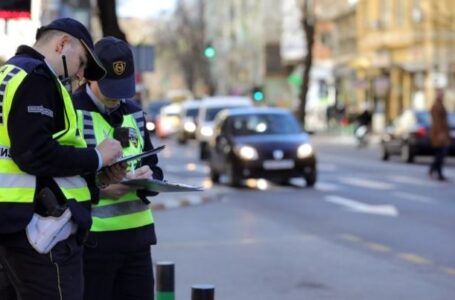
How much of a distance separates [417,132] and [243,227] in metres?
17.3

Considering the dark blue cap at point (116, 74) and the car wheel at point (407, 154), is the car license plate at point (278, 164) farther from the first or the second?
the dark blue cap at point (116, 74)

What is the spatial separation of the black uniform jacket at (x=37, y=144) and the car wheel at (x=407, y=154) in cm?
2826

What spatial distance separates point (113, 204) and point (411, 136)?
27454 mm

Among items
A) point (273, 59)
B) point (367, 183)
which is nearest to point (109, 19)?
point (367, 183)

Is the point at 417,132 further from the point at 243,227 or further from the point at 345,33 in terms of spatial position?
the point at 345,33

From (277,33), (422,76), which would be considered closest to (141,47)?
(422,76)

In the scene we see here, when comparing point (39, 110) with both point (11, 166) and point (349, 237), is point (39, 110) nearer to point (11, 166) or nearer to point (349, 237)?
point (11, 166)

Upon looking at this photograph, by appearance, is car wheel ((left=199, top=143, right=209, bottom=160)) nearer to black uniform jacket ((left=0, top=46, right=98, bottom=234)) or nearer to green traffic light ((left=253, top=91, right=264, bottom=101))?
green traffic light ((left=253, top=91, right=264, bottom=101))

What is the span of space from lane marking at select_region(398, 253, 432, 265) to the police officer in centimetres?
657

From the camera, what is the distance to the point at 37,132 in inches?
172

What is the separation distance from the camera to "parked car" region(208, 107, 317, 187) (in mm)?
22641

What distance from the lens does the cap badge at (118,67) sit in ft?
17.4

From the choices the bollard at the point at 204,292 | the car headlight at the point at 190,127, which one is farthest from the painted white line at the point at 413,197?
the car headlight at the point at 190,127

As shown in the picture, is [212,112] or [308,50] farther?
[308,50]
